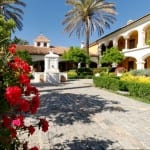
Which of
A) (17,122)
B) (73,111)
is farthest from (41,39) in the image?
(17,122)

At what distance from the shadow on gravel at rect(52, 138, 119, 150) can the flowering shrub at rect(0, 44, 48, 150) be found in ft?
6.34

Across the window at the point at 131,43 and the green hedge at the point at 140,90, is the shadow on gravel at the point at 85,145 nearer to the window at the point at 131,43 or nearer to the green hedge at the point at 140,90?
the green hedge at the point at 140,90

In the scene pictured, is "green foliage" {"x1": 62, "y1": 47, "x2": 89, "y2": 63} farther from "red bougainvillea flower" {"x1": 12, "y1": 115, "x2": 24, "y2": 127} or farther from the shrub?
"red bougainvillea flower" {"x1": 12, "y1": 115, "x2": 24, "y2": 127}

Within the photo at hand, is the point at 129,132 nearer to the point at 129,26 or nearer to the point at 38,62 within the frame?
the point at 129,26

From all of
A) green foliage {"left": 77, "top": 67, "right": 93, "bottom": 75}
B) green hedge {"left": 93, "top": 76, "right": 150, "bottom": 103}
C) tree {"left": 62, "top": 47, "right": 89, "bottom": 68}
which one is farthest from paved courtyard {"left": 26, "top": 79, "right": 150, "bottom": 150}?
green foliage {"left": 77, "top": 67, "right": 93, "bottom": 75}

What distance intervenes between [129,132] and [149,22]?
23463 millimetres

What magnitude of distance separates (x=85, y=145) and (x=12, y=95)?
308 cm

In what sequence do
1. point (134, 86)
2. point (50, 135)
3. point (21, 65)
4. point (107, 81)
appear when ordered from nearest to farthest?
point (21, 65), point (50, 135), point (134, 86), point (107, 81)

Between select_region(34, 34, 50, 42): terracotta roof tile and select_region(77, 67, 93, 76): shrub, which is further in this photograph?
select_region(34, 34, 50, 42): terracotta roof tile

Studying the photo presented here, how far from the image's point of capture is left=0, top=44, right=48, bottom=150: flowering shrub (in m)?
2.63

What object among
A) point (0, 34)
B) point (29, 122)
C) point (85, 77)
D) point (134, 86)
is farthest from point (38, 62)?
point (0, 34)

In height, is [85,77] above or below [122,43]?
below

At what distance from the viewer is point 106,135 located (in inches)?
228

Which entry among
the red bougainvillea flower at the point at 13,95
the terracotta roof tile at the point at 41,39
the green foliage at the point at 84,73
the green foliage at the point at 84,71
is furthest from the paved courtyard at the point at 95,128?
the terracotta roof tile at the point at 41,39
